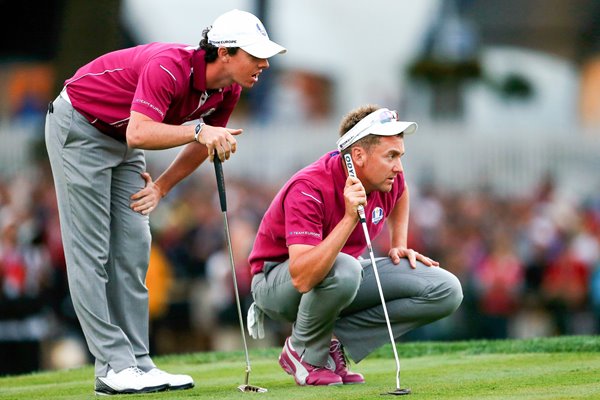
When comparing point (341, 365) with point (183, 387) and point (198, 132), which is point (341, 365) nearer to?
point (183, 387)

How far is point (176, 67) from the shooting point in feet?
22.1

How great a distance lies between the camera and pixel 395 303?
7.11m

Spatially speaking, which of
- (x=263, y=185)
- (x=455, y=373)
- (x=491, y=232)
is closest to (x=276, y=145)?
(x=263, y=185)

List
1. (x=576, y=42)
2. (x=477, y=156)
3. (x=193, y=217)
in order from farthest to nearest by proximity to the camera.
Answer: (x=576, y=42)
(x=477, y=156)
(x=193, y=217)

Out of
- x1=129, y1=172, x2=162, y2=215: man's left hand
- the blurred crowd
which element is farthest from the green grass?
the blurred crowd

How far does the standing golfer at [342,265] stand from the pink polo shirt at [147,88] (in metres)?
0.63

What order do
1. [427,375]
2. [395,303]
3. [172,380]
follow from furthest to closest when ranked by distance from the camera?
1. [427,375]
2. [395,303]
3. [172,380]

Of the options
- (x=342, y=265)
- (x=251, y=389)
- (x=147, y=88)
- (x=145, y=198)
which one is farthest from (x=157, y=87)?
(x=251, y=389)

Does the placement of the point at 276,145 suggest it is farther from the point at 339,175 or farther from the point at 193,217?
the point at 339,175

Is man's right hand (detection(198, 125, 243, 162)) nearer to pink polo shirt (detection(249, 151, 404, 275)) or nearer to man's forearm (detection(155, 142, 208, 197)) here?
pink polo shirt (detection(249, 151, 404, 275))

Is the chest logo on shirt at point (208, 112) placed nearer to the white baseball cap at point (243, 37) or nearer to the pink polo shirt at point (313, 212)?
the white baseball cap at point (243, 37)

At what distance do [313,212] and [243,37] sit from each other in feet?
3.08

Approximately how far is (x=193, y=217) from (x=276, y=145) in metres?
3.84

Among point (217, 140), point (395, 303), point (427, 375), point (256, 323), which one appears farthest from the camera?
point (427, 375)
